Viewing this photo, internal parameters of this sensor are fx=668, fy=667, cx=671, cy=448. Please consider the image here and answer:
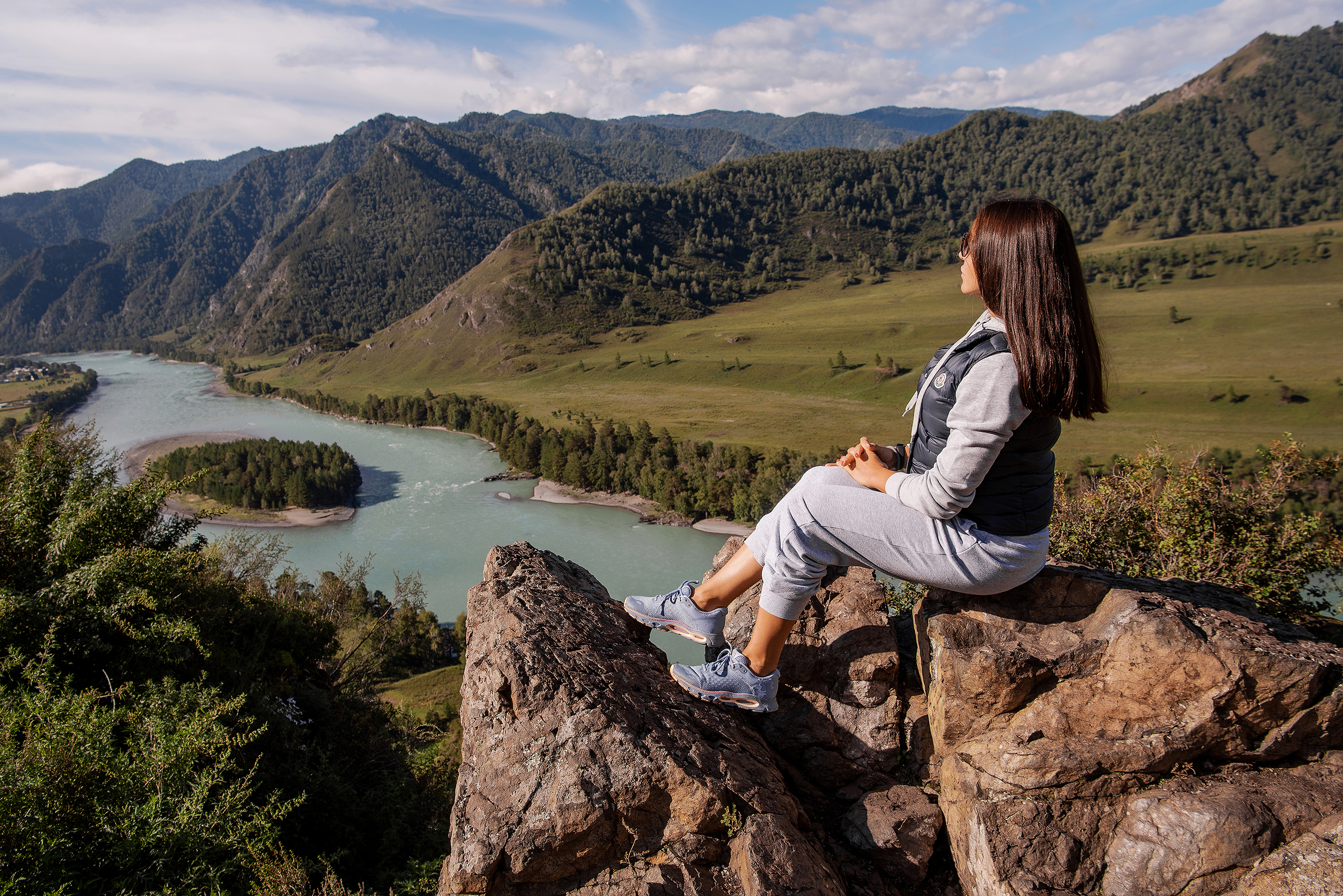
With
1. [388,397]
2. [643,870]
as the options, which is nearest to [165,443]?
[388,397]

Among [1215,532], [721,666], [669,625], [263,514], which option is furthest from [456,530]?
[721,666]

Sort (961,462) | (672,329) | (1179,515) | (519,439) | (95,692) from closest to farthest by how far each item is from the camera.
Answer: (961,462), (95,692), (1179,515), (519,439), (672,329)

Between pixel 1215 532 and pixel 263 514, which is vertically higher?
pixel 1215 532

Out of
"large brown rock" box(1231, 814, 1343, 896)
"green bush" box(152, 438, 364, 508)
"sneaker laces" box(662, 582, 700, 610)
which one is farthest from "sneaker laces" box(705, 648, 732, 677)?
"green bush" box(152, 438, 364, 508)

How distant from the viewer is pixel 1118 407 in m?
87.7

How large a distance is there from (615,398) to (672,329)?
5887 centimetres

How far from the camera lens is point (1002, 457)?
4.39m

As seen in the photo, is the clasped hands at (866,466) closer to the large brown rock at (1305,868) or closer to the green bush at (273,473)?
the large brown rock at (1305,868)

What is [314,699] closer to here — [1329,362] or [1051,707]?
[1051,707]

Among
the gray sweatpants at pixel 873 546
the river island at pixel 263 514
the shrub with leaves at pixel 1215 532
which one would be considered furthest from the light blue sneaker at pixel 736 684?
the river island at pixel 263 514

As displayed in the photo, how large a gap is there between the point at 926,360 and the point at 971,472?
136328mm

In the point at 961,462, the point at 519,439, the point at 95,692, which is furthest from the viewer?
the point at 519,439

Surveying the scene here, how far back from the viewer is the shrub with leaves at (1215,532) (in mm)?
9914

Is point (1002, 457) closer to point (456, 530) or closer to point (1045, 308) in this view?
point (1045, 308)
